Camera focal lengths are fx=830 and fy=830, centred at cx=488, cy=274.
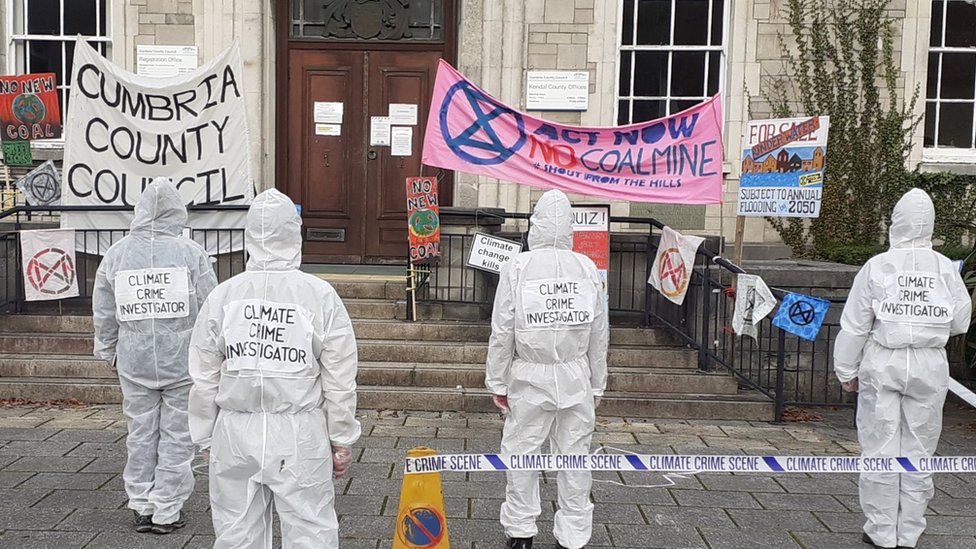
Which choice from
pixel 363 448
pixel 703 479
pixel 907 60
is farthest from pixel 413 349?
pixel 907 60

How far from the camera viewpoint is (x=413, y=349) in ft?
26.8

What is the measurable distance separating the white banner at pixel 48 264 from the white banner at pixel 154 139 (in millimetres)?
289

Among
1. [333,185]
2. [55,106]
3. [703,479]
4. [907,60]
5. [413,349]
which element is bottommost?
[703,479]

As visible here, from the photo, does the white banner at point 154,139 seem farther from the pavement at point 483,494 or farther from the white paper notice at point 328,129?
the pavement at point 483,494

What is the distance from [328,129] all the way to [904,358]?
8.07 m

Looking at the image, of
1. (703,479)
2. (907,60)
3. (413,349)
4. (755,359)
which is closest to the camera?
(703,479)

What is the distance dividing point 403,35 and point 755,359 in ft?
19.9

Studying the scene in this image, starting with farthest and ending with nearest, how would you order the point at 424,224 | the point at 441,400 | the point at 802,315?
the point at 424,224 < the point at 441,400 < the point at 802,315

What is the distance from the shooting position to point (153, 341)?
4871 millimetres

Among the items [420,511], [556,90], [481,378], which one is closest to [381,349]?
[481,378]

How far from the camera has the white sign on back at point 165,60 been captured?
10445 millimetres

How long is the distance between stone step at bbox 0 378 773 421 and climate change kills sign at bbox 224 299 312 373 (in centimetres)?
413

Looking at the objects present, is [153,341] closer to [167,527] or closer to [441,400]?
[167,527]

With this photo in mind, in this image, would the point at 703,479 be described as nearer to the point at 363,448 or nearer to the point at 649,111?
the point at 363,448
